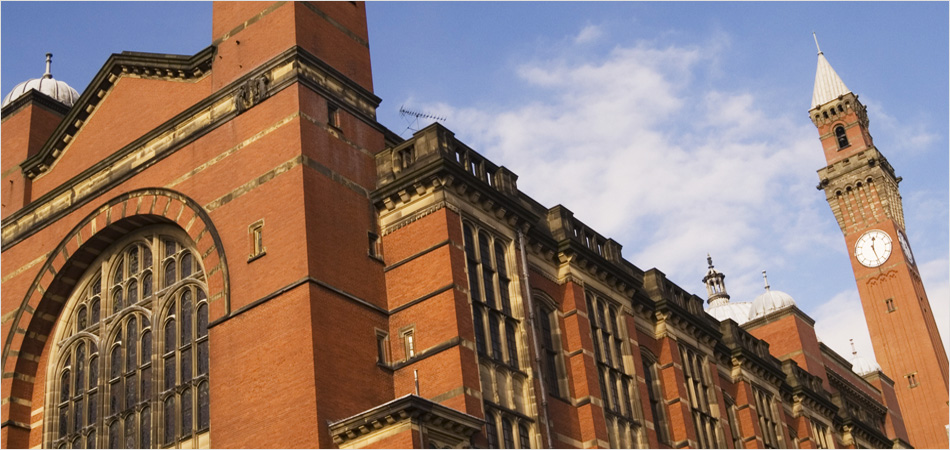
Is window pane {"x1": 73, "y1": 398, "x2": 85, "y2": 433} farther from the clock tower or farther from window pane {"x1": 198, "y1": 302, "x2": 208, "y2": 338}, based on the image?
the clock tower

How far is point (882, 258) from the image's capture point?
84.2 meters

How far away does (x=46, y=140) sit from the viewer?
3834 centimetres

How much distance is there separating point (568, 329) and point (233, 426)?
1037 centimetres

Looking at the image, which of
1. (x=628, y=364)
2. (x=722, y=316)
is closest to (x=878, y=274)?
(x=722, y=316)

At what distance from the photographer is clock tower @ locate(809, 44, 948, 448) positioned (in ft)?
258

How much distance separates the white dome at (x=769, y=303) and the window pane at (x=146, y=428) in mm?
40784

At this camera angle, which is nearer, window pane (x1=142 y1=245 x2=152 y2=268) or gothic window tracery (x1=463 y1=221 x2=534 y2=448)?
gothic window tracery (x1=463 y1=221 x2=534 y2=448)

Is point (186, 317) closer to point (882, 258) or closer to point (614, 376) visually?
point (614, 376)

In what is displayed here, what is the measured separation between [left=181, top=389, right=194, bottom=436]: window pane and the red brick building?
57 mm

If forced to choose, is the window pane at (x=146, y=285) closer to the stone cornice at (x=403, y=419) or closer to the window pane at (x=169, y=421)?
the window pane at (x=169, y=421)

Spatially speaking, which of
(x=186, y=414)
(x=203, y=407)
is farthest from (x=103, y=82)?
(x=203, y=407)

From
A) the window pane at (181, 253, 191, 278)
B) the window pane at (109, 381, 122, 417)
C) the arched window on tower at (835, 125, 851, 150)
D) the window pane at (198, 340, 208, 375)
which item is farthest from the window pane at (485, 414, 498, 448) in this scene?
the arched window on tower at (835, 125, 851, 150)

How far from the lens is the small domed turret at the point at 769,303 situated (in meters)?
63.4

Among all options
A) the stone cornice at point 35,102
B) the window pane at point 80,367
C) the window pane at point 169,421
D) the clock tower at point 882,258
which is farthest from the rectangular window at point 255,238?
the clock tower at point 882,258
